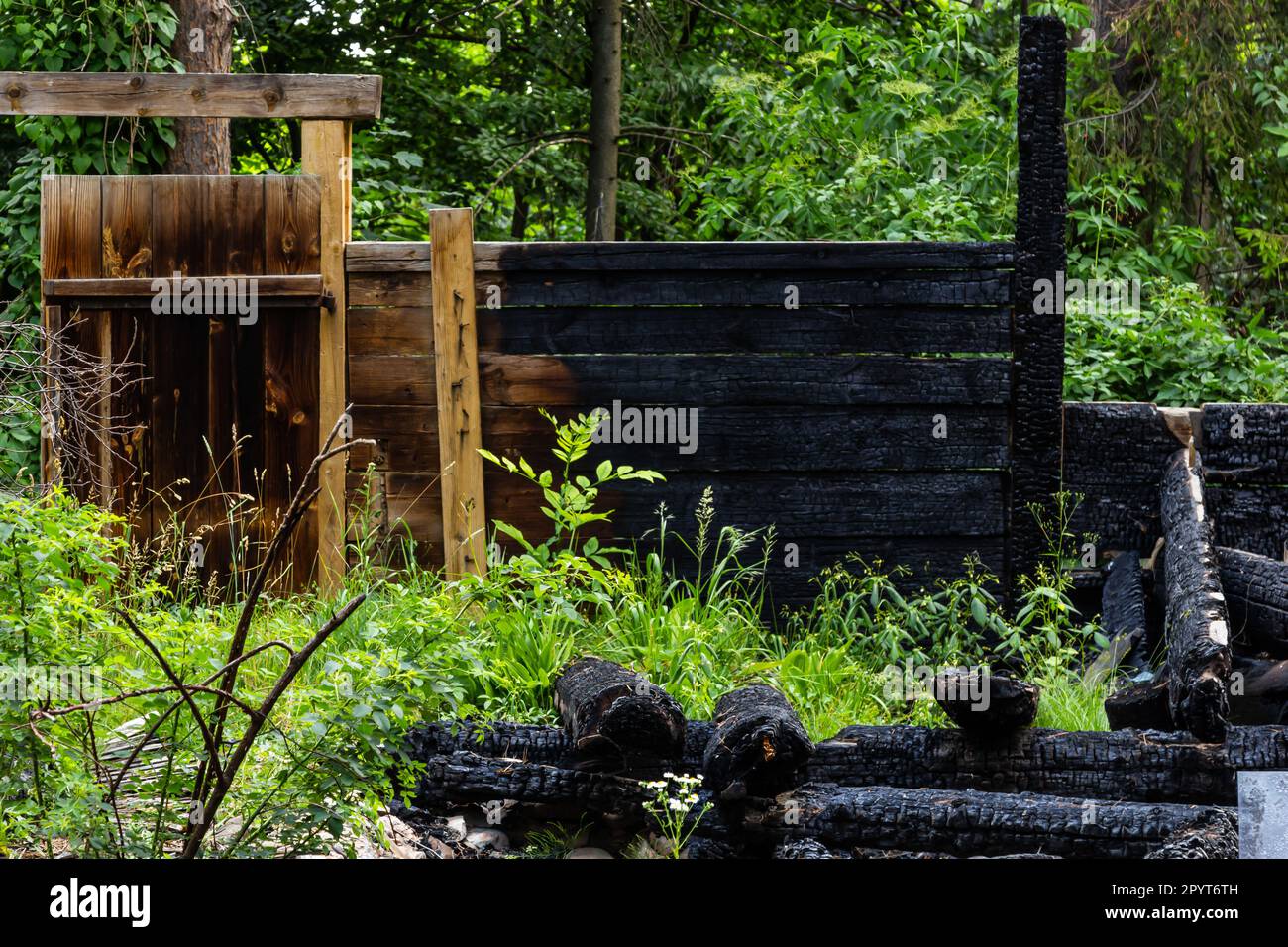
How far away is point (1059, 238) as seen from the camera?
6.21 metres

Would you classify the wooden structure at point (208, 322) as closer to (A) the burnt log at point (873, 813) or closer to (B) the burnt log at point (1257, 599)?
(A) the burnt log at point (873, 813)

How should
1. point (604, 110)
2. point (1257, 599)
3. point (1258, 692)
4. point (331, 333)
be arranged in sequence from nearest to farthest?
point (1258, 692) → point (1257, 599) → point (331, 333) → point (604, 110)

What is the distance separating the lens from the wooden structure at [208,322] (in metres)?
6.32

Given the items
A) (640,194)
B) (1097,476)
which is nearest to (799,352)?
(1097,476)

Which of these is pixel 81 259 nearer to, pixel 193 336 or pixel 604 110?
pixel 193 336

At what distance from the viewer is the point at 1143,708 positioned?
4.39 meters

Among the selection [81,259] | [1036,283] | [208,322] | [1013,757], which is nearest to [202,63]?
[81,259]

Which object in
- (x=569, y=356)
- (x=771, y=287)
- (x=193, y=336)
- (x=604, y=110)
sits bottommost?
(x=569, y=356)

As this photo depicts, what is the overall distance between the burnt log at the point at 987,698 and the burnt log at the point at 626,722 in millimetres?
847

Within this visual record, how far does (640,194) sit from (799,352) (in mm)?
6021

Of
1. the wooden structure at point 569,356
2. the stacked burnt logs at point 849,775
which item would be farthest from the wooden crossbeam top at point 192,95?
the stacked burnt logs at point 849,775

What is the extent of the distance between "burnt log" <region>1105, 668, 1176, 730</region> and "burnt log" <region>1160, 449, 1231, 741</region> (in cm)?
10

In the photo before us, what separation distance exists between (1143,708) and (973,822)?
1.05 m
